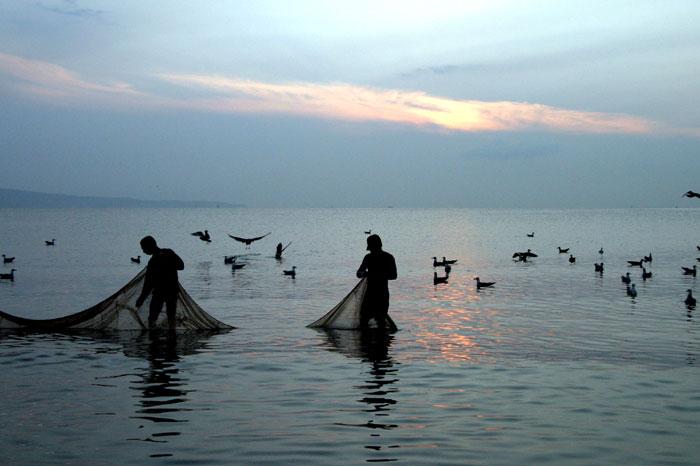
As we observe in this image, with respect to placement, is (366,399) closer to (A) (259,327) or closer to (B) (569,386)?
(B) (569,386)

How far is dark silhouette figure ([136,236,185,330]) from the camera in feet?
47.2

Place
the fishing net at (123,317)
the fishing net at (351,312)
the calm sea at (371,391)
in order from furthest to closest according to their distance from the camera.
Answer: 1. the fishing net at (351,312)
2. the fishing net at (123,317)
3. the calm sea at (371,391)

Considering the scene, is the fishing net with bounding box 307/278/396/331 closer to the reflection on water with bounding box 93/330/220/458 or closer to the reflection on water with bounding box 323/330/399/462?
the reflection on water with bounding box 323/330/399/462

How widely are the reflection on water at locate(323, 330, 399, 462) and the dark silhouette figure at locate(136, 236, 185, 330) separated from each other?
3184mm

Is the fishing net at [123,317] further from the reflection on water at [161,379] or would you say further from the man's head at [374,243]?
the man's head at [374,243]

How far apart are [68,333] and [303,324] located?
5545 mm

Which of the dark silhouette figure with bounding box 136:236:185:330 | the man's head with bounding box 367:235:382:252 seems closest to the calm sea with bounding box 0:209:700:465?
the dark silhouette figure with bounding box 136:236:185:330

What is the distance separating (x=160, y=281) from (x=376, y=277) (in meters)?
4.16

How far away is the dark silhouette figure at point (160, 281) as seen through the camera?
1439 centimetres

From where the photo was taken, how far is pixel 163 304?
15.2m

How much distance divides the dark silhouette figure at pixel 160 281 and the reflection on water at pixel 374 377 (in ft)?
10.4

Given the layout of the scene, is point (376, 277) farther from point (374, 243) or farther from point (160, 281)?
point (160, 281)

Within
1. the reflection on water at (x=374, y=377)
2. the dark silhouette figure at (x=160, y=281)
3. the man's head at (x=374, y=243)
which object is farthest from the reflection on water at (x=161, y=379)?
the man's head at (x=374, y=243)

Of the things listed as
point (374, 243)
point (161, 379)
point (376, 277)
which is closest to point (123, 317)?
point (161, 379)
